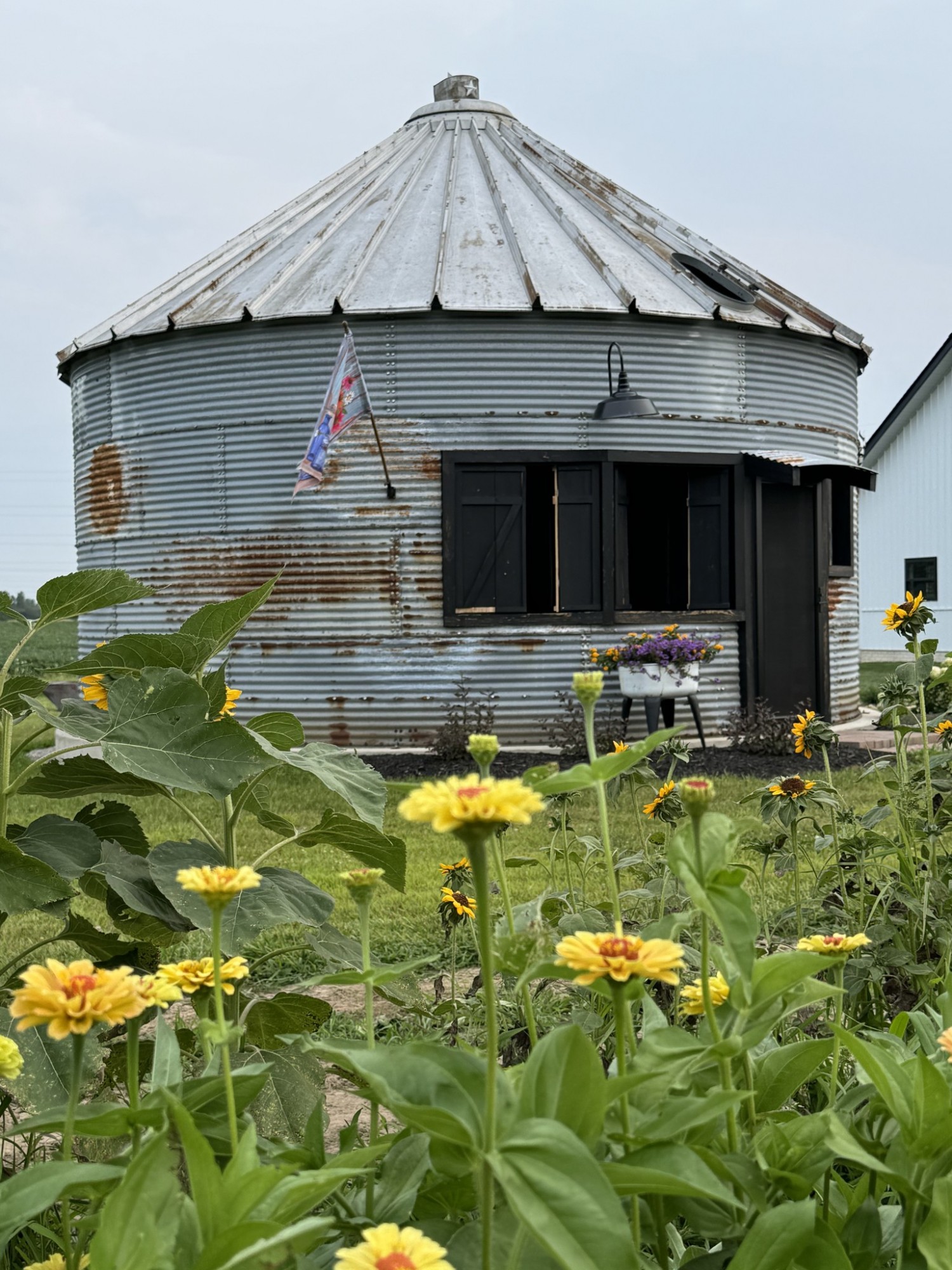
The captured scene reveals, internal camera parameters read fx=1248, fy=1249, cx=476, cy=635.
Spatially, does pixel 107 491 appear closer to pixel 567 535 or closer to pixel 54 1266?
pixel 567 535

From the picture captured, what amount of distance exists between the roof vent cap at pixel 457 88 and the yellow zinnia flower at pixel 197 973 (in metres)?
15.1

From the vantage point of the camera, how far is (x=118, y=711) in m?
1.73

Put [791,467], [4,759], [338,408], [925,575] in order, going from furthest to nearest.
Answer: [925,575], [791,467], [338,408], [4,759]

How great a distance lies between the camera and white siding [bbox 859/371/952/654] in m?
24.5

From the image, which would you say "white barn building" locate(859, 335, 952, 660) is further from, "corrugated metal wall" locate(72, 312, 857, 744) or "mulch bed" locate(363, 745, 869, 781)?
"mulch bed" locate(363, 745, 869, 781)

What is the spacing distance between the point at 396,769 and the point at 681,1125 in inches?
345

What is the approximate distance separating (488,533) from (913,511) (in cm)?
1691

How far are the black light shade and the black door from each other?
192 cm

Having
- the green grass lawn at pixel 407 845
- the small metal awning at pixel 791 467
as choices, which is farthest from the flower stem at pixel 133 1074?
the small metal awning at pixel 791 467

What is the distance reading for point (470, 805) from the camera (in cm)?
78

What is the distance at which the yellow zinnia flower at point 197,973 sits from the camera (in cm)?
120

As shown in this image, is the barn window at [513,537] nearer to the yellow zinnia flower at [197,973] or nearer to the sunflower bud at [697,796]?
the yellow zinnia flower at [197,973]

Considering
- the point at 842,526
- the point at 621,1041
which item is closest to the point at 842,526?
the point at 842,526

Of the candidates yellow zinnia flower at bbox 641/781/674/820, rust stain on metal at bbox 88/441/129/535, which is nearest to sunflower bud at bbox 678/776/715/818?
yellow zinnia flower at bbox 641/781/674/820
